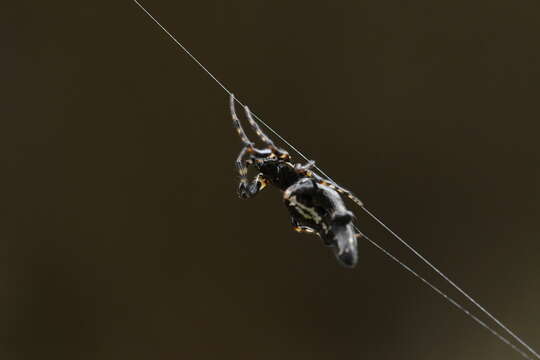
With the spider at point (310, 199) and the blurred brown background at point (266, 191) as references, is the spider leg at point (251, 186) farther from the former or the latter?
the blurred brown background at point (266, 191)

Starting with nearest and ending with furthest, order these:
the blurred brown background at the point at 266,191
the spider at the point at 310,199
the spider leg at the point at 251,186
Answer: the spider at the point at 310,199
the spider leg at the point at 251,186
the blurred brown background at the point at 266,191

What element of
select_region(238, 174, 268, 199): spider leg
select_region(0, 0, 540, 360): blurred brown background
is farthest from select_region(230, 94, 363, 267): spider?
select_region(0, 0, 540, 360): blurred brown background

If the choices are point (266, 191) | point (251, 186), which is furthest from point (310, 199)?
point (266, 191)

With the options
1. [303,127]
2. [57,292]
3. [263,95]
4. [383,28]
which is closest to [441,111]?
[383,28]

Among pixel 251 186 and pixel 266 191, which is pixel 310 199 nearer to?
pixel 251 186

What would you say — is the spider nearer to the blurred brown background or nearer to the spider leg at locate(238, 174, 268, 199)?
the spider leg at locate(238, 174, 268, 199)

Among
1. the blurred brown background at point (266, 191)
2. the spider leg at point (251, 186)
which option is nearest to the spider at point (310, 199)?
the spider leg at point (251, 186)
